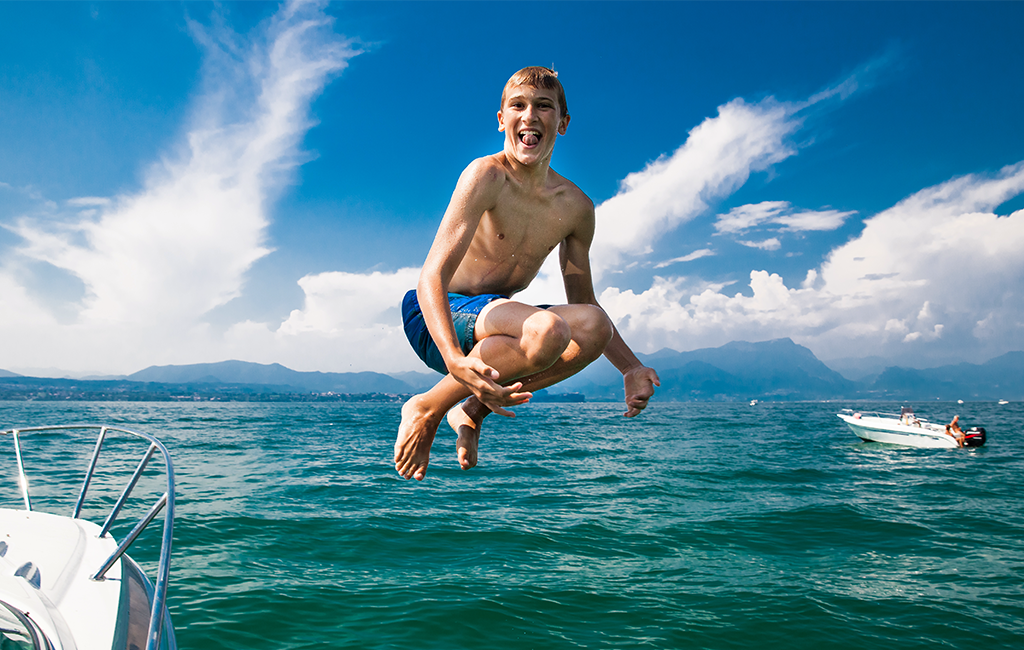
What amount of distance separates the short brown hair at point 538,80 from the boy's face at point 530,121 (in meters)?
0.02

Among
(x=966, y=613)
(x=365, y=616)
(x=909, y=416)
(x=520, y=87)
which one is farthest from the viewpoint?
(x=909, y=416)

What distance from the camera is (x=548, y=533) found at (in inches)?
677

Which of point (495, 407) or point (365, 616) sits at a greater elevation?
point (495, 407)

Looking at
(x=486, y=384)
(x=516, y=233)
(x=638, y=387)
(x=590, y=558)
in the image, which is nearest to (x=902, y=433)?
(x=590, y=558)

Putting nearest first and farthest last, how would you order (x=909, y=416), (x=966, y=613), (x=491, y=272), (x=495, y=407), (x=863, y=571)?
(x=495, y=407) → (x=491, y=272) → (x=966, y=613) → (x=863, y=571) → (x=909, y=416)

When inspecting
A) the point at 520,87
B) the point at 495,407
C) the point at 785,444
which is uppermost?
the point at 520,87

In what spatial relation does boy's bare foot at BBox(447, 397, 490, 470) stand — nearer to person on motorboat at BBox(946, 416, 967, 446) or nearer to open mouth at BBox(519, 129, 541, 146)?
open mouth at BBox(519, 129, 541, 146)

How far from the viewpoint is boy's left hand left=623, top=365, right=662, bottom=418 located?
279 centimetres

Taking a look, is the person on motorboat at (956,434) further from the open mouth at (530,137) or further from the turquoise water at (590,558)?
the open mouth at (530,137)

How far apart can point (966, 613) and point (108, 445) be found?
41.7m

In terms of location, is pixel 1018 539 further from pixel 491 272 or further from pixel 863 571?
pixel 491 272

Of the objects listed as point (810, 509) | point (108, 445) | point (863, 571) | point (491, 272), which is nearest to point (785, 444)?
point (810, 509)

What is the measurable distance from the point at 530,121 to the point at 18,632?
4065mm

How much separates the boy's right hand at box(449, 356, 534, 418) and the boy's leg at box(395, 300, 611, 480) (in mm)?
160
